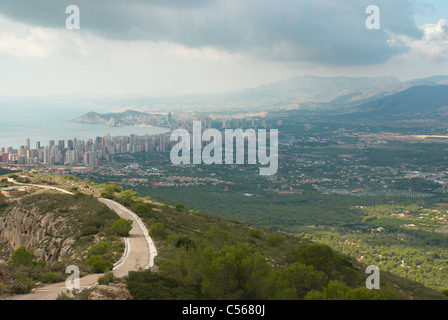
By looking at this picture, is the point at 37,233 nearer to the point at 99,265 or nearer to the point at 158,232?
the point at 158,232

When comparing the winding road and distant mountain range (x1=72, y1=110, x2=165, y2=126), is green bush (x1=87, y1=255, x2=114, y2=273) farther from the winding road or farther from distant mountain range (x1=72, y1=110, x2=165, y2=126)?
distant mountain range (x1=72, y1=110, x2=165, y2=126)

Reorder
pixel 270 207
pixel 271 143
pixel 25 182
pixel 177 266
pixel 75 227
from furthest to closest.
Result: pixel 271 143 → pixel 270 207 → pixel 25 182 → pixel 75 227 → pixel 177 266

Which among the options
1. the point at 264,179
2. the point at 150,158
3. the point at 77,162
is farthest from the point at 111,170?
the point at 264,179

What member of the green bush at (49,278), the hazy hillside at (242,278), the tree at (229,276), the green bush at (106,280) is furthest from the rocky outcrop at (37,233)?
the tree at (229,276)

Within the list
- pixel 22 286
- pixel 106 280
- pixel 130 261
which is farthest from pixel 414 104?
pixel 22 286
